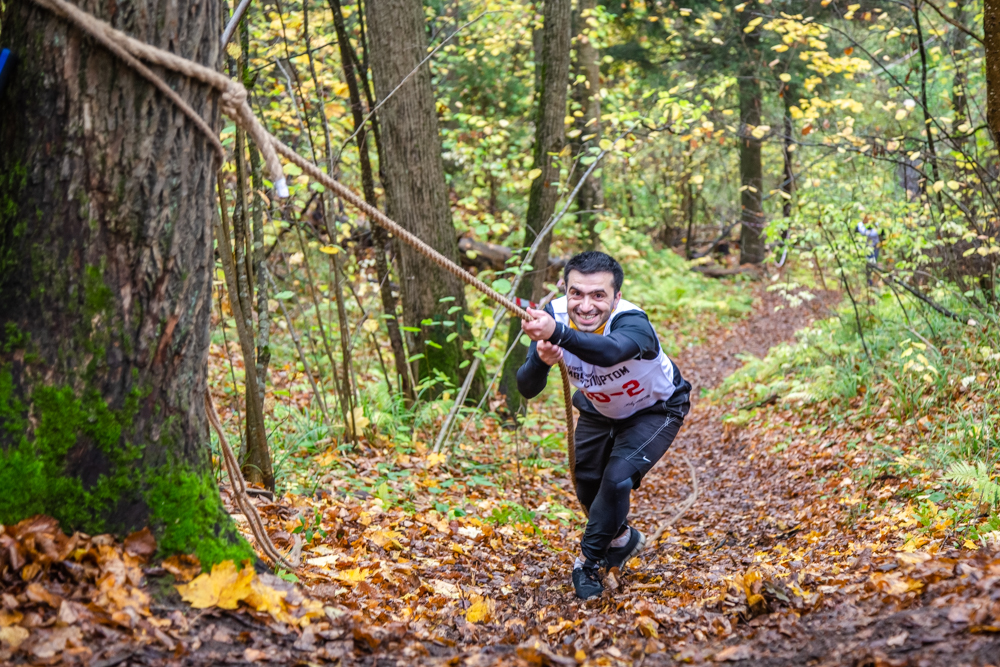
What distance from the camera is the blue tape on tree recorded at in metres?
2.07

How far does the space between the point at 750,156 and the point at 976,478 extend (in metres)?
16.4

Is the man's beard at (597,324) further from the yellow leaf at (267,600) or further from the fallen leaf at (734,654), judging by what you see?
the yellow leaf at (267,600)

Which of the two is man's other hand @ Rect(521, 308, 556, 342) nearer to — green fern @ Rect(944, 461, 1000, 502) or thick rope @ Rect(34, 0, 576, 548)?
thick rope @ Rect(34, 0, 576, 548)

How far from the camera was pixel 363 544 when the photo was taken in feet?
12.6

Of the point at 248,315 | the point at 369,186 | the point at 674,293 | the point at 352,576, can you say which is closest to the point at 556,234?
the point at 674,293

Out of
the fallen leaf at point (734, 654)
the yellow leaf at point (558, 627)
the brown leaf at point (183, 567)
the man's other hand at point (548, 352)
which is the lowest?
the yellow leaf at point (558, 627)

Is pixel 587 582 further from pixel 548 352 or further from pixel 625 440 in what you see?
pixel 548 352

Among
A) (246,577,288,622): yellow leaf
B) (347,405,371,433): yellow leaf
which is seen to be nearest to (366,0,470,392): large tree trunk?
(347,405,371,433): yellow leaf

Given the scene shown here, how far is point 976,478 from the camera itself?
13.7 ft

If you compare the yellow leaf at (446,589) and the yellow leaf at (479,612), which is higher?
the yellow leaf at (479,612)

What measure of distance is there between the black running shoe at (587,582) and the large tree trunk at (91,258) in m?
2.24

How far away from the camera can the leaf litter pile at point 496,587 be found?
6.78 ft

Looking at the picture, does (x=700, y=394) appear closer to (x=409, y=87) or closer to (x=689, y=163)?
(x=409, y=87)

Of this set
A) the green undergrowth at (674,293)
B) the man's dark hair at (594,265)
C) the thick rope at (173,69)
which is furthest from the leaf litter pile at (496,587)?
the green undergrowth at (674,293)
